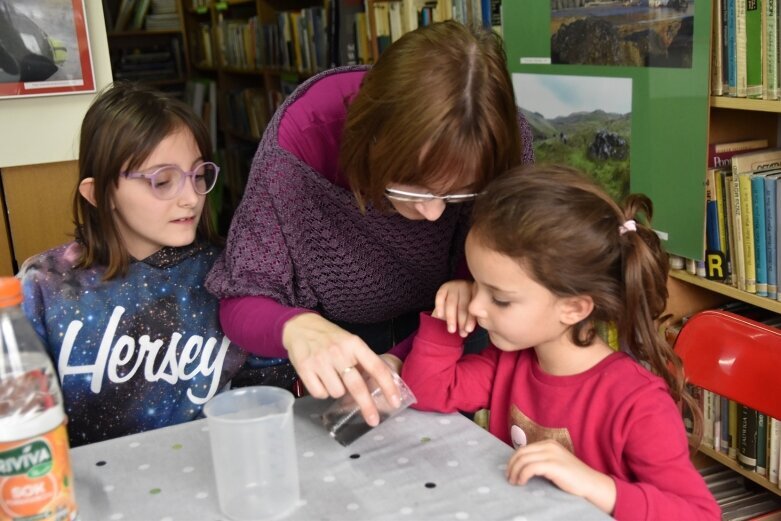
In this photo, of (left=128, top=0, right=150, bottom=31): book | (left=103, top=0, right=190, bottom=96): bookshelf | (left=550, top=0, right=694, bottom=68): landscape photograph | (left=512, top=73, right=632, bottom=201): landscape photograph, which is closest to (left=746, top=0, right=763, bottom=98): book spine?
(left=550, top=0, right=694, bottom=68): landscape photograph

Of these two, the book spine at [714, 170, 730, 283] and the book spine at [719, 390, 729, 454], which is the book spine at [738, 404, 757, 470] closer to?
the book spine at [719, 390, 729, 454]

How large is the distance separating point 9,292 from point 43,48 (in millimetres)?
1542

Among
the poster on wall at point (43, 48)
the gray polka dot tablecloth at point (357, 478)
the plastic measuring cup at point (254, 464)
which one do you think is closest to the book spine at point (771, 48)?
the gray polka dot tablecloth at point (357, 478)

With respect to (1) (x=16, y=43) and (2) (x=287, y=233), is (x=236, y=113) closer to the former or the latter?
(1) (x=16, y=43)

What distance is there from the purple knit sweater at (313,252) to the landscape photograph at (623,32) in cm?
76

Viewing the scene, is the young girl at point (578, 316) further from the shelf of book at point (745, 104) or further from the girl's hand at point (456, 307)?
the shelf of book at point (745, 104)

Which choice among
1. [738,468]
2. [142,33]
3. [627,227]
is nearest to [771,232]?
[738,468]

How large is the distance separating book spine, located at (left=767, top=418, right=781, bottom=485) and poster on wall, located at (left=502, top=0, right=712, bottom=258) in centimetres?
44

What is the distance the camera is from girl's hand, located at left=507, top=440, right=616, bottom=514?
0.86 meters

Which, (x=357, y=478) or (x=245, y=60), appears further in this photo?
(x=245, y=60)

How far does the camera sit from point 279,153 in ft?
3.94

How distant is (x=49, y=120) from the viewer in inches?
82.2

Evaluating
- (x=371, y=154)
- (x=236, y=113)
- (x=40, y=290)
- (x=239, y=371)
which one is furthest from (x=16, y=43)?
(x=236, y=113)

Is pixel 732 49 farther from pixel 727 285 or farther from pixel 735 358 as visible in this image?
pixel 735 358
